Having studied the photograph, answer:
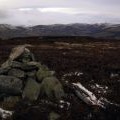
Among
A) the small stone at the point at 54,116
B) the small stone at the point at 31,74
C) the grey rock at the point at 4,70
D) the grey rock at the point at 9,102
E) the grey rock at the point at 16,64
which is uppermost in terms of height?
the grey rock at the point at 16,64

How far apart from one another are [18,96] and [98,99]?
4.94 meters

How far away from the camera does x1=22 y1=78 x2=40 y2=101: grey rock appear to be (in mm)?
21953

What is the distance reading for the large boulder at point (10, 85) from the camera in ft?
72.8

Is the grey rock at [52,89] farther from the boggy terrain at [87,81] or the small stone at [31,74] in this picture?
the small stone at [31,74]

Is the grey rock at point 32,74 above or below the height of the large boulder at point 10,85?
above

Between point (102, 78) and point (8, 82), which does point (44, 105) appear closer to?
point (8, 82)

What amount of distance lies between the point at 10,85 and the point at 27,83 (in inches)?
Answer: 45.7

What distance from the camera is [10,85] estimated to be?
22.2 meters

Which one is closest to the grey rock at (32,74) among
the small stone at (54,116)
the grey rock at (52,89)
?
the grey rock at (52,89)

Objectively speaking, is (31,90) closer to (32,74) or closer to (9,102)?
(9,102)

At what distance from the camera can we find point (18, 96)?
22266 mm

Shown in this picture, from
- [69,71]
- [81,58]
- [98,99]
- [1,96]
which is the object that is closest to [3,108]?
[1,96]

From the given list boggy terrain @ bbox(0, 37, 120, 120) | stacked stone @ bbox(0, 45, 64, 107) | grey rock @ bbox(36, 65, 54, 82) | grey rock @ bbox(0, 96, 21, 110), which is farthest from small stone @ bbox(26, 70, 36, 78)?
boggy terrain @ bbox(0, 37, 120, 120)

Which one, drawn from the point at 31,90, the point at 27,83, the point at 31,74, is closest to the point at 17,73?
the point at 31,74
